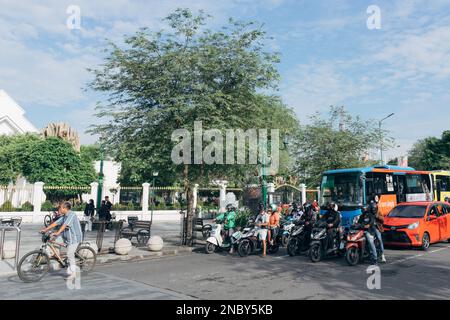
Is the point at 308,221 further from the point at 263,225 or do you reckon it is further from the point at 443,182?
the point at 443,182

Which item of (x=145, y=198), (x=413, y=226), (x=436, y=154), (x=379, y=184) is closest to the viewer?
(x=413, y=226)

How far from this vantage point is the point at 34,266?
340 inches

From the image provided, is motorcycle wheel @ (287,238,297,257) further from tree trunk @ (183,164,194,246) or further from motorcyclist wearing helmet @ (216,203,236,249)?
tree trunk @ (183,164,194,246)

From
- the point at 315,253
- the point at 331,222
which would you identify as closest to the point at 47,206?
the point at 315,253

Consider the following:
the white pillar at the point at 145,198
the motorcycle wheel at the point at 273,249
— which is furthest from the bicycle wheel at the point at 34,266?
the white pillar at the point at 145,198

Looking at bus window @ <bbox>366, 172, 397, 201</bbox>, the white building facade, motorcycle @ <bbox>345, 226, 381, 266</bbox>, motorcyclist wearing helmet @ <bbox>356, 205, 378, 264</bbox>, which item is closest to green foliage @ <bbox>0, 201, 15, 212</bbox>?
bus window @ <bbox>366, 172, 397, 201</bbox>

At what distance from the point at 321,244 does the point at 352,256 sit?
1.01 meters

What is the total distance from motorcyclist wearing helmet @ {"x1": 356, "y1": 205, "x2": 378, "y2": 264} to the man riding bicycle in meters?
7.50

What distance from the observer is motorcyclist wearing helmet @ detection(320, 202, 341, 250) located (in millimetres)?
11516

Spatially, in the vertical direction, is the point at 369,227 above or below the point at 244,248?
above

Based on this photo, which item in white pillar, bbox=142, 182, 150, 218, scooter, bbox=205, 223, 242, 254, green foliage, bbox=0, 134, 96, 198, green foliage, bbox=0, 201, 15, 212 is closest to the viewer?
scooter, bbox=205, 223, 242, 254

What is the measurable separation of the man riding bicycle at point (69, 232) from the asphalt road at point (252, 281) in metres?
0.46
